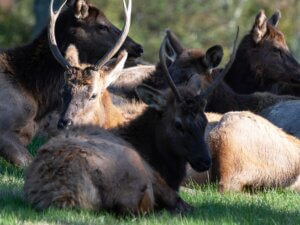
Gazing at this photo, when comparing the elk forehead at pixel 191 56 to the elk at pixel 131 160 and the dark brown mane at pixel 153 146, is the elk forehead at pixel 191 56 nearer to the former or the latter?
the elk at pixel 131 160

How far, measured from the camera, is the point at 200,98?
35.2ft

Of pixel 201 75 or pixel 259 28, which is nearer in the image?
pixel 201 75

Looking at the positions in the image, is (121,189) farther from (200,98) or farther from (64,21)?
(64,21)

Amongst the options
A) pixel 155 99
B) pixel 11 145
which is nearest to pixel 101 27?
pixel 11 145

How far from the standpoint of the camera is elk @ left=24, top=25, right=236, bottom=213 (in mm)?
9414

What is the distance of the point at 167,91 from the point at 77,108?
1.27 meters

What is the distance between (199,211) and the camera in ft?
34.2

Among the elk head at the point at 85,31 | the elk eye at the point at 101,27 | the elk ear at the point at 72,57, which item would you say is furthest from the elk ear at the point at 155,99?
the elk eye at the point at 101,27

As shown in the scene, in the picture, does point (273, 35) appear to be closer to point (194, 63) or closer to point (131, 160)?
point (194, 63)

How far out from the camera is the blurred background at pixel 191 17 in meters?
40.8

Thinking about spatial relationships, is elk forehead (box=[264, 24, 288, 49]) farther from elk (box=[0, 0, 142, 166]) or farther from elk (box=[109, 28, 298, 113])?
elk (box=[0, 0, 142, 166])

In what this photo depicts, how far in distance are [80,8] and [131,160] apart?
5.76 meters

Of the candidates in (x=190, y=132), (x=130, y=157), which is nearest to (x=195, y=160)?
(x=190, y=132)

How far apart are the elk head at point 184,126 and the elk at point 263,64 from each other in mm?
7004
